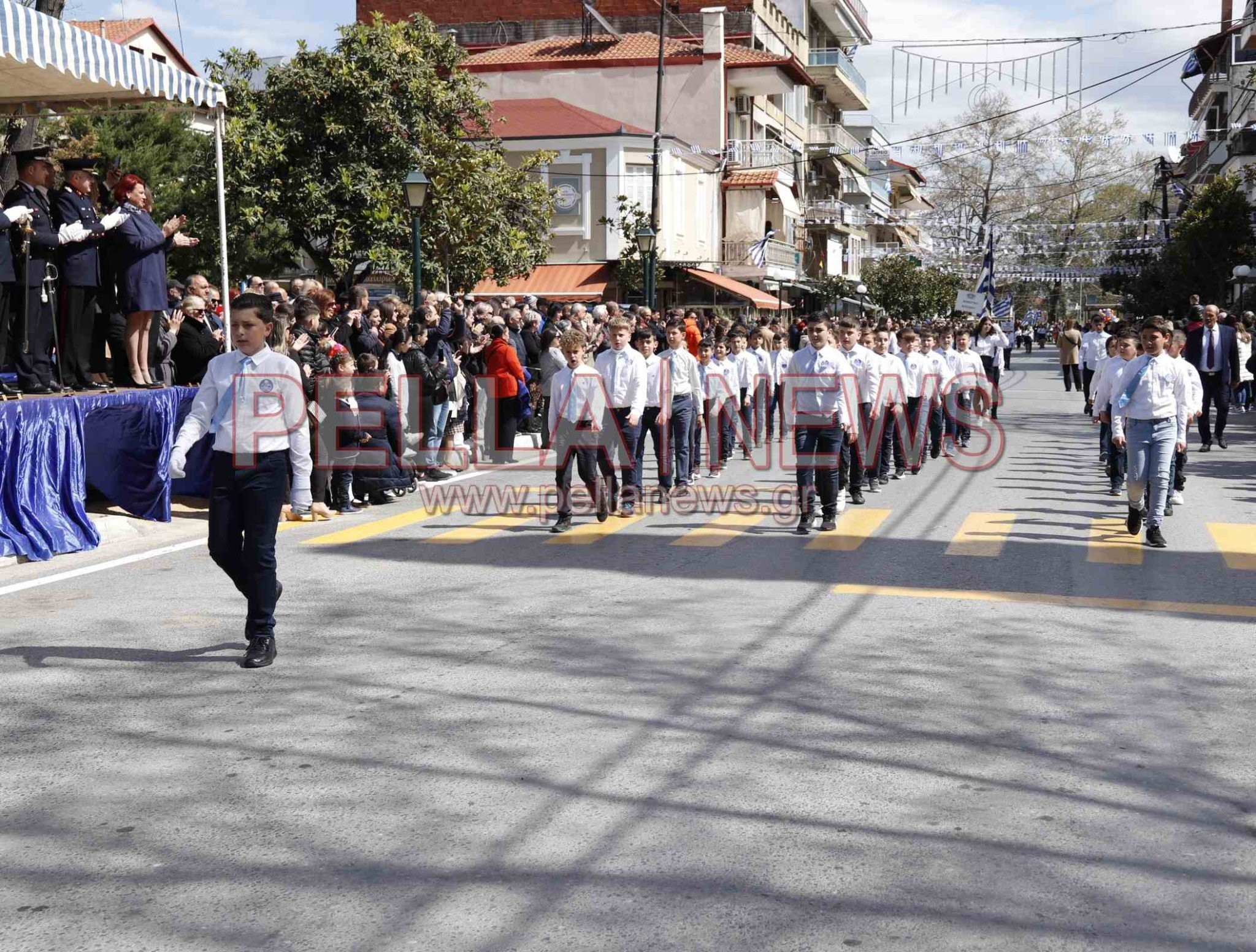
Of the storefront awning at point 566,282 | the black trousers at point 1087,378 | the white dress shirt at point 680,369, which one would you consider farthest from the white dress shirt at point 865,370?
the storefront awning at point 566,282

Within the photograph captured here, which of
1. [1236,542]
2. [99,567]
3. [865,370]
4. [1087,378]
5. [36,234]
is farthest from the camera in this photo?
[1087,378]

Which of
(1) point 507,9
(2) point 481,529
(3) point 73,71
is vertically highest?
(1) point 507,9

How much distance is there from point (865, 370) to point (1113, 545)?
11.2ft

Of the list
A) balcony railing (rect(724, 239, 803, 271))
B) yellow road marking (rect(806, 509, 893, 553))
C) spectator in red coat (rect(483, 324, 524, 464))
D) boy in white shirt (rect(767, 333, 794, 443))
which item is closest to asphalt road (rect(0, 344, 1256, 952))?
yellow road marking (rect(806, 509, 893, 553))

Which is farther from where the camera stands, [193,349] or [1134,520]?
[193,349]

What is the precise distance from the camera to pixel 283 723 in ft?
20.7

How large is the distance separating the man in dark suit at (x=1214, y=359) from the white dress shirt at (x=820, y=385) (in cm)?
976

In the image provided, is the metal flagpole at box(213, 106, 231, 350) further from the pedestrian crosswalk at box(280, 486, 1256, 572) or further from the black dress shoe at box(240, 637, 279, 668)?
the black dress shoe at box(240, 637, 279, 668)

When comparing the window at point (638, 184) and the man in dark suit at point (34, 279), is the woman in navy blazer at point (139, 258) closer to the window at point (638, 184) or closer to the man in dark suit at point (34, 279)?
the man in dark suit at point (34, 279)

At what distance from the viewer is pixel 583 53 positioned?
185ft

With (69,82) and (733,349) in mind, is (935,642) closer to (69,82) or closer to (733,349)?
(69,82)

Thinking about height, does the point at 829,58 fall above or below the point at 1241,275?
above

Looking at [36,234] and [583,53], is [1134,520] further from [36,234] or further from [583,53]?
[583,53]

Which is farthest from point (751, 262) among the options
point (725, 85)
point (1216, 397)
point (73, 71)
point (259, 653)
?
point (259, 653)
